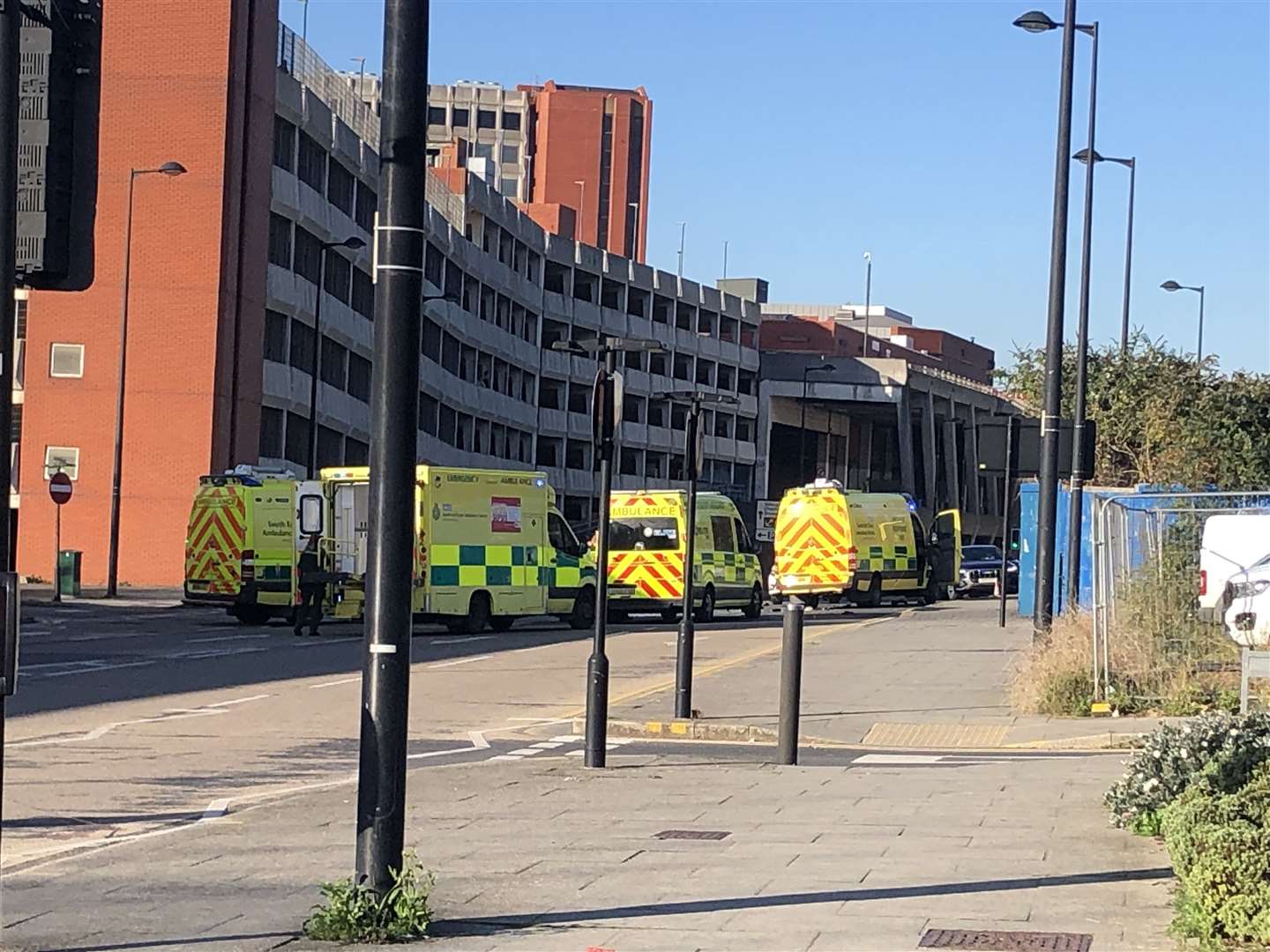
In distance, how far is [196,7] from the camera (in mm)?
49188

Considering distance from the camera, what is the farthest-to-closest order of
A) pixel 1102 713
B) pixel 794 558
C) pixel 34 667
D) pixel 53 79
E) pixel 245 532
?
1. pixel 794 558
2. pixel 245 532
3. pixel 34 667
4. pixel 1102 713
5. pixel 53 79

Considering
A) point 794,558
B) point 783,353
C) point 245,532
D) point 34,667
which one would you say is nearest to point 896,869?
point 34,667

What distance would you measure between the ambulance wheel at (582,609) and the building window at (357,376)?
89.1ft

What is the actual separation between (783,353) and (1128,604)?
90909mm

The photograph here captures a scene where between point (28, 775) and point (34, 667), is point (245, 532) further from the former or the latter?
point (28, 775)

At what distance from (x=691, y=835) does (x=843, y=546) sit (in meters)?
34.4

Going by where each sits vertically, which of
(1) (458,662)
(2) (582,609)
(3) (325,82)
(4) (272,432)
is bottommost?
(1) (458,662)

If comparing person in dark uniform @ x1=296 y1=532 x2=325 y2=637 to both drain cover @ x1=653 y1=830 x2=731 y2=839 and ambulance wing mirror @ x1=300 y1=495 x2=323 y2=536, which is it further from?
drain cover @ x1=653 y1=830 x2=731 y2=839

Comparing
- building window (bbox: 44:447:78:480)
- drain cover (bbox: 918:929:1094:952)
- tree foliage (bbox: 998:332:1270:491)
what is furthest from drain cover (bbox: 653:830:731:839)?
building window (bbox: 44:447:78:480)

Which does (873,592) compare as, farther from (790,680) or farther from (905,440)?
(905,440)

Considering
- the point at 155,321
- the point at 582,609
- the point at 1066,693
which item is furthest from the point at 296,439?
the point at 1066,693

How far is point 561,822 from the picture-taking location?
399 inches

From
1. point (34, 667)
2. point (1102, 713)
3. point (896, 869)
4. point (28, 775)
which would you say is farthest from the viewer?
point (34, 667)

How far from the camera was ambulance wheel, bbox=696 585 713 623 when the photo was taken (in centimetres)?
3801
